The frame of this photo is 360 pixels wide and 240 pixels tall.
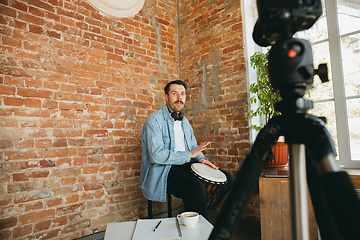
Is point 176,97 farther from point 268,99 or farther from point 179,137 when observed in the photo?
point 268,99

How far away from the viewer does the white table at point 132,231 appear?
121 cm

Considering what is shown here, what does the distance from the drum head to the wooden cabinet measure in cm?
37

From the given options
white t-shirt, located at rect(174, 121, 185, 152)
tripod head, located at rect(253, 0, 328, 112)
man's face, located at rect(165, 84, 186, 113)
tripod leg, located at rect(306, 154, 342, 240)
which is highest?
man's face, located at rect(165, 84, 186, 113)

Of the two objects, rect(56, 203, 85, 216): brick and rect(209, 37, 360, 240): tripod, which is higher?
rect(209, 37, 360, 240): tripod

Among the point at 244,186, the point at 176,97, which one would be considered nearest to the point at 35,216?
the point at 176,97

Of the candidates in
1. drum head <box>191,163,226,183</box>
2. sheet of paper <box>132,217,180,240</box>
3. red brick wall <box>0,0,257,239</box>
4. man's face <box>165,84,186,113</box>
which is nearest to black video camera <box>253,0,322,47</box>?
sheet of paper <box>132,217,180,240</box>

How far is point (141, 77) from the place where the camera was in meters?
3.10

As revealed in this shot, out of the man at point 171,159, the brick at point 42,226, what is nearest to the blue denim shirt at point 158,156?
the man at point 171,159

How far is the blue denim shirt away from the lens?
2365 mm

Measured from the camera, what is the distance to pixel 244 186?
0.52m

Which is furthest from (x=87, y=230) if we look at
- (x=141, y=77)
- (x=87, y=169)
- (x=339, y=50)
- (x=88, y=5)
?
(x=339, y=50)

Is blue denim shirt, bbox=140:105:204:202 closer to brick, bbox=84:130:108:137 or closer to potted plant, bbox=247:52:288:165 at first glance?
brick, bbox=84:130:108:137

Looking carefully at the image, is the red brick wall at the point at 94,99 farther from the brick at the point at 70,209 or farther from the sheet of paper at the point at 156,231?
the sheet of paper at the point at 156,231

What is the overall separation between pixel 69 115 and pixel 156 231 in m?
1.69
